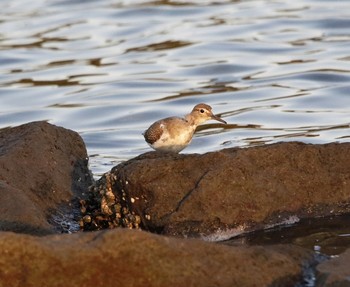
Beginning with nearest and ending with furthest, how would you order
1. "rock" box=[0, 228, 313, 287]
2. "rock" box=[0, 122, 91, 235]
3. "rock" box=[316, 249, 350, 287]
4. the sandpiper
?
"rock" box=[0, 228, 313, 287]
"rock" box=[316, 249, 350, 287]
"rock" box=[0, 122, 91, 235]
the sandpiper

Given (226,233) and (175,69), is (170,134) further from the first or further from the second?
(175,69)

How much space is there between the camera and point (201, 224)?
307 inches

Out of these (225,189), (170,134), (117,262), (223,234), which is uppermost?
(117,262)

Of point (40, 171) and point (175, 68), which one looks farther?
point (175, 68)

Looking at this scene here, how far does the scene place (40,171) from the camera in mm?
8516

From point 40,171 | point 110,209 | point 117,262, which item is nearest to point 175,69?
point 40,171

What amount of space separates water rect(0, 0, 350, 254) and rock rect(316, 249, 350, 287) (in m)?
4.55

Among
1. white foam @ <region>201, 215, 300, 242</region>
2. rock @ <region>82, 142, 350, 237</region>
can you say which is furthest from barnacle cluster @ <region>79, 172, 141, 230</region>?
white foam @ <region>201, 215, 300, 242</region>

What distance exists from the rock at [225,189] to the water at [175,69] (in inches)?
125

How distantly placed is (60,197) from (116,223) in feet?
2.23

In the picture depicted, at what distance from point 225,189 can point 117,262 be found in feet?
6.03

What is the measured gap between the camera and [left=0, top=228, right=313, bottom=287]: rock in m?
6.12

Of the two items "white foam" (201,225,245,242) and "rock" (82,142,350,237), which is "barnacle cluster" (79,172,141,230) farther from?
"white foam" (201,225,245,242)

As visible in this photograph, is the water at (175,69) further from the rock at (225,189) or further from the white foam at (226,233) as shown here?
the white foam at (226,233)
